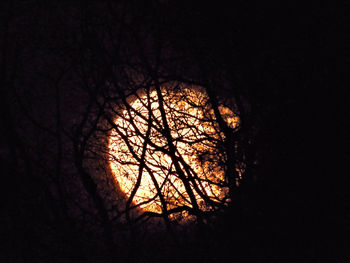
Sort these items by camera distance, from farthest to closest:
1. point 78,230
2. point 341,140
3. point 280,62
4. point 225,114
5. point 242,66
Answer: point 225,114
point 78,230
point 242,66
point 280,62
point 341,140

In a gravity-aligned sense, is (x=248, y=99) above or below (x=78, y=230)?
above

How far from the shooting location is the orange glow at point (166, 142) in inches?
216

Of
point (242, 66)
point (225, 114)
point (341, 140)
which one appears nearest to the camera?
point (341, 140)

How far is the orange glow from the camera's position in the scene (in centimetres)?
549

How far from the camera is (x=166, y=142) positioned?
5.83m

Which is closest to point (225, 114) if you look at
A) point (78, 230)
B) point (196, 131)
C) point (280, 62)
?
point (196, 131)

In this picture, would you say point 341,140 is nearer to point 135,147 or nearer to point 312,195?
point 312,195

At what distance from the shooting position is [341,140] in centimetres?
404

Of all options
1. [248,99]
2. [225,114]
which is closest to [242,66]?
[248,99]

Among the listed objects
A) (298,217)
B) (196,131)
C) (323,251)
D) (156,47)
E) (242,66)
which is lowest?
(323,251)

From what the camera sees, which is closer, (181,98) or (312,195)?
(312,195)

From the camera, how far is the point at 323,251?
4.21 metres

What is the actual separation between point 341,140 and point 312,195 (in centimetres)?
79

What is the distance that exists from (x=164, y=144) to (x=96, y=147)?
1347 mm
